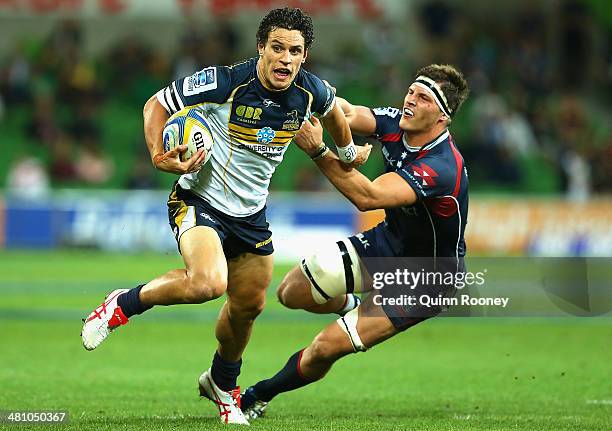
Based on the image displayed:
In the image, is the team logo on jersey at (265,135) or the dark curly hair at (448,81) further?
the dark curly hair at (448,81)

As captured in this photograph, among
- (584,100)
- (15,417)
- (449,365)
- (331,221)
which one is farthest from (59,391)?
(584,100)

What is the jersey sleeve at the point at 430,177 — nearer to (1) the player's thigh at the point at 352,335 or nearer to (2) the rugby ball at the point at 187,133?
(1) the player's thigh at the point at 352,335

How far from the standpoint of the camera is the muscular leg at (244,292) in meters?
7.71

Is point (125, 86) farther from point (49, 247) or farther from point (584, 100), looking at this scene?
point (584, 100)

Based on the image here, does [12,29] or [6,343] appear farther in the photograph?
[12,29]

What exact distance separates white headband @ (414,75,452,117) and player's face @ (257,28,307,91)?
1239 mm

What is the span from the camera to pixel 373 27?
2855cm

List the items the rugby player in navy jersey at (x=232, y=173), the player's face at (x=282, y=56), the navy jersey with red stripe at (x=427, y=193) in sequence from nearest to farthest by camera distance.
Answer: the rugby player in navy jersey at (x=232, y=173)
the player's face at (x=282, y=56)
the navy jersey with red stripe at (x=427, y=193)

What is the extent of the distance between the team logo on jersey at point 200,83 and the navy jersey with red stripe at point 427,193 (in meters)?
1.51

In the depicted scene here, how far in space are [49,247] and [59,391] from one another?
13767 mm

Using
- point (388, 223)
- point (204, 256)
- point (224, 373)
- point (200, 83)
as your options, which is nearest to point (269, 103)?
point (200, 83)

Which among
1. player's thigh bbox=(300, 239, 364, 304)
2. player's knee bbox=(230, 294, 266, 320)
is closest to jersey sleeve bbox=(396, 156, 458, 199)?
player's thigh bbox=(300, 239, 364, 304)

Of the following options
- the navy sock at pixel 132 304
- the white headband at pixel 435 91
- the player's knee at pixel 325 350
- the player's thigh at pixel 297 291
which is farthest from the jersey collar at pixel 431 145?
the navy sock at pixel 132 304

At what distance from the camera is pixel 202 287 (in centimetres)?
694
